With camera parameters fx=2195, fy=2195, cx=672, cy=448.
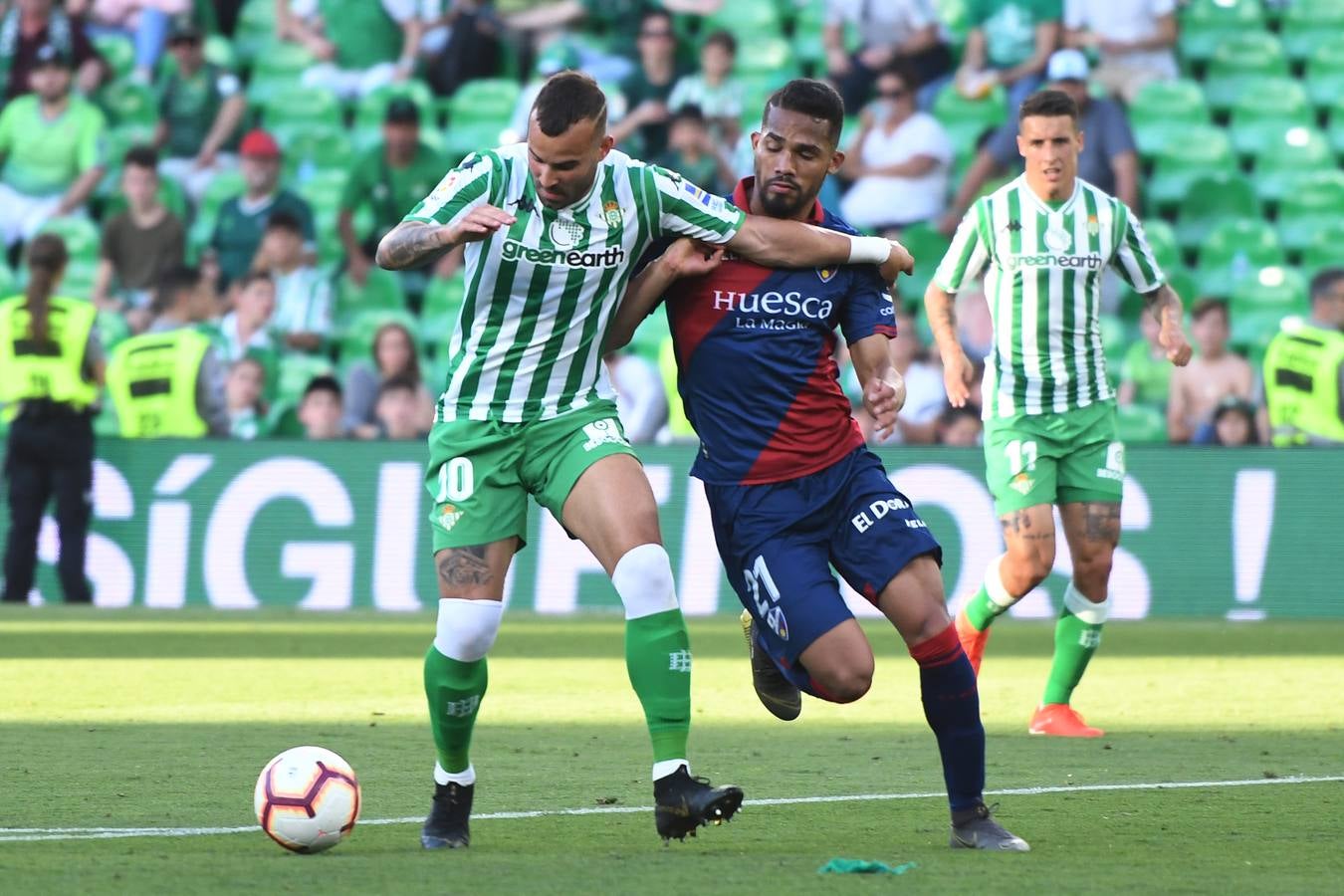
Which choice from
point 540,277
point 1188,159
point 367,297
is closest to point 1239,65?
point 1188,159

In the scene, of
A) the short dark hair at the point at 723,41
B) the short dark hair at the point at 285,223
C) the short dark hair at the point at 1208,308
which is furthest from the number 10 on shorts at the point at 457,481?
the short dark hair at the point at 723,41

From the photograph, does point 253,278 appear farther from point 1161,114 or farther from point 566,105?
point 566,105

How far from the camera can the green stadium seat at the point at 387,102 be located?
1842 centimetres

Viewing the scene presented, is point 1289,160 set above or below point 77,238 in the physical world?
above

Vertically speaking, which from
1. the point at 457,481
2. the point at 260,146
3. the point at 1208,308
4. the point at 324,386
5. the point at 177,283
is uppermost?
the point at 260,146

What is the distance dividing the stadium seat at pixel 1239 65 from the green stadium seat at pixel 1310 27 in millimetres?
192

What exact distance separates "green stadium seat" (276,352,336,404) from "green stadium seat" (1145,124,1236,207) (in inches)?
264

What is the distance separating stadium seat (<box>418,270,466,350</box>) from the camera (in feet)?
55.5

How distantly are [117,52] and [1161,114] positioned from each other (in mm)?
8995

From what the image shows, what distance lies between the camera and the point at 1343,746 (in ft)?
26.1

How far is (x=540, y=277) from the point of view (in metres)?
5.91

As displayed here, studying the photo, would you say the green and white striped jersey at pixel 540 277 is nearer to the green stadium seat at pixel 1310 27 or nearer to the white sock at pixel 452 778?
the white sock at pixel 452 778

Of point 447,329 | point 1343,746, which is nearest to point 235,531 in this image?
point 447,329

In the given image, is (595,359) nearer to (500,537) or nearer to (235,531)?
(500,537)
